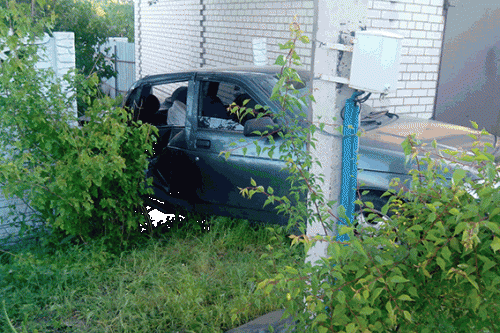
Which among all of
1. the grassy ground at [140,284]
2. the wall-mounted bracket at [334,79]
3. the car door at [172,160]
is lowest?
the grassy ground at [140,284]

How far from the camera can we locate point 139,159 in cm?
407

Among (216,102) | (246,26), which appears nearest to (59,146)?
(216,102)

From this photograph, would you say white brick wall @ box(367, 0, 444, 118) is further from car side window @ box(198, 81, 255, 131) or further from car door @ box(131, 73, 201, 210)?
car door @ box(131, 73, 201, 210)

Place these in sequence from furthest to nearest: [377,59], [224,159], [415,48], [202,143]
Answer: [415,48] < [202,143] < [224,159] < [377,59]

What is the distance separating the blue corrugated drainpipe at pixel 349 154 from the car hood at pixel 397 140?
2.71ft

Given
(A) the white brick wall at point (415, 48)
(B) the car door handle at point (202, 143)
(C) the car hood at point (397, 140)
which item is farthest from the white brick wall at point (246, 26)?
(B) the car door handle at point (202, 143)

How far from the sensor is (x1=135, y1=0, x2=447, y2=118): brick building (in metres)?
6.56

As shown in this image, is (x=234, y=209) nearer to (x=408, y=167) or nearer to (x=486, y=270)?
(x=408, y=167)

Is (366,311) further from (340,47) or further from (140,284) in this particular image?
(140,284)

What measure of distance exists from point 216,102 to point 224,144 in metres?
0.52

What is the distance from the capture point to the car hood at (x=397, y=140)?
3.78 m

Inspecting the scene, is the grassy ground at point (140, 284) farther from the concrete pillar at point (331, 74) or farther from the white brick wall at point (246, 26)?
the white brick wall at point (246, 26)

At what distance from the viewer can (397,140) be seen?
13.1ft

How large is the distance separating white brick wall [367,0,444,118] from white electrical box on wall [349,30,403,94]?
419 centimetres
